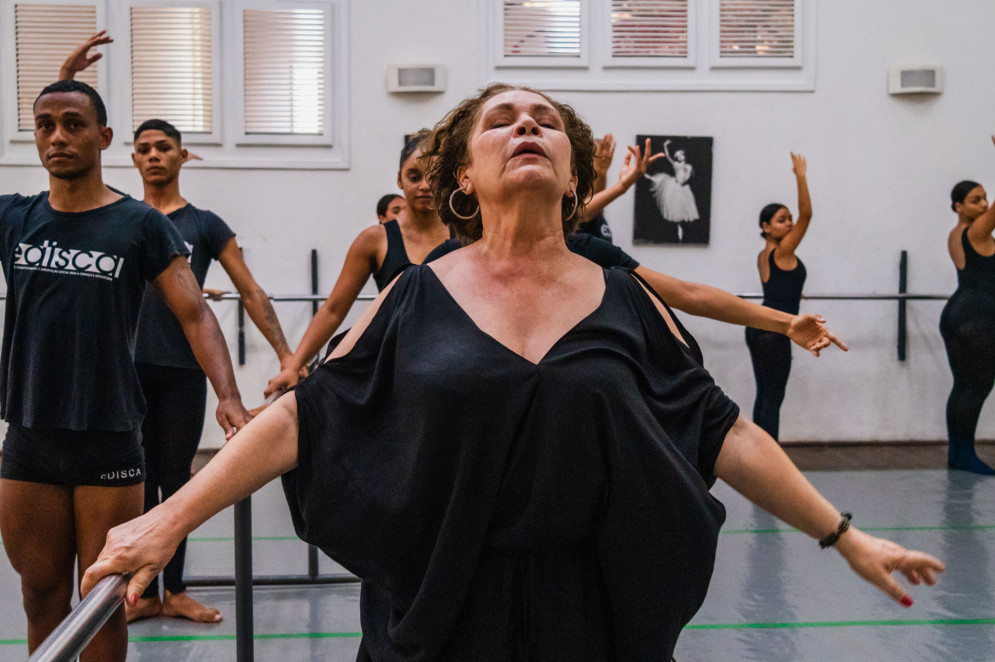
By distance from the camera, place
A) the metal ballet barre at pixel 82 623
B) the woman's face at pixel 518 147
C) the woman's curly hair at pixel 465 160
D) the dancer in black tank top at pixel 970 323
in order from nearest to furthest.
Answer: the metal ballet barre at pixel 82 623
the woman's face at pixel 518 147
the woman's curly hair at pixel 465 160
the dancer in black tank top at pixel 970 323

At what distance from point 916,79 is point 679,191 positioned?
1850mm

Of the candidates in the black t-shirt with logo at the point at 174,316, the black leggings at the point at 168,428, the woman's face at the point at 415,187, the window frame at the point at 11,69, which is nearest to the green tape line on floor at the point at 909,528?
the woman's face at the point at 415,187

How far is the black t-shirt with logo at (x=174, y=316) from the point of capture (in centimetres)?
323

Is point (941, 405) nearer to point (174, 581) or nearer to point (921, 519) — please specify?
point (921, 519)

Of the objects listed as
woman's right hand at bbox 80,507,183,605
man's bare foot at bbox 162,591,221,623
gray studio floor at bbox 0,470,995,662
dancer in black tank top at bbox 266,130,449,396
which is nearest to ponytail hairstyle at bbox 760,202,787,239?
gray studio floor at bbox 0,470,995,662

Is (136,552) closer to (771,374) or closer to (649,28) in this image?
(771,374)

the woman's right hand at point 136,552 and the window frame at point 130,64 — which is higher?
the window frame at point 130,64

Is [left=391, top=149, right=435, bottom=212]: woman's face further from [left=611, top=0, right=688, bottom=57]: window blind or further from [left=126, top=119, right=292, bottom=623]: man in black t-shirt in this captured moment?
[left=611, top=0, right=688, bottom=57]: window blind

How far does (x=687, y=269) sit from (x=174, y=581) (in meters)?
4.35

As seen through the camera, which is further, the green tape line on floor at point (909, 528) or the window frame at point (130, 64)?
the window frame at point (130, 64)

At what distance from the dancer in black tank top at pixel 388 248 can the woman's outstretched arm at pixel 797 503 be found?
2.02 meters

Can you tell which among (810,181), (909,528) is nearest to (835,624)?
(909,528)

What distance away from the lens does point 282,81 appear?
21.5 ft

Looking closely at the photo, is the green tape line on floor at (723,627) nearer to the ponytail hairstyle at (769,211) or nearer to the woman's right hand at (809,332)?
the woman's right hand at (809,332)
